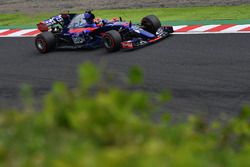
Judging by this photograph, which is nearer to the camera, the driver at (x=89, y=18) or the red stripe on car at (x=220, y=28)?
the driver at (x=89, y=18)

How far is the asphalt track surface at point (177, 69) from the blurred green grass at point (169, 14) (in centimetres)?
250

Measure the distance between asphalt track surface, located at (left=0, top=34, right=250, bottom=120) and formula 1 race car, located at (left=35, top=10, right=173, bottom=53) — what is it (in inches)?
7.4

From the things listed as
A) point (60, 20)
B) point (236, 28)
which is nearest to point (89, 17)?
point (60, 20)

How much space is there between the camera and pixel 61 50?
1188cm

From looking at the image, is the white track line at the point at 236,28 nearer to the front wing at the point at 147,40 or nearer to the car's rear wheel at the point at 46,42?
the front wing at the point at 147,40

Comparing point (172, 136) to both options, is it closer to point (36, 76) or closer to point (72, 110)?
point (72, 110)

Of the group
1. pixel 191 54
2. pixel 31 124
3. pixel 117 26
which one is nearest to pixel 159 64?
pixel 191 54

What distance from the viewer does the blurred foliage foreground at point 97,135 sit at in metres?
1.35

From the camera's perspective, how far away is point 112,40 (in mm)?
10688

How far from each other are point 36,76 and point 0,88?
2.81 ft

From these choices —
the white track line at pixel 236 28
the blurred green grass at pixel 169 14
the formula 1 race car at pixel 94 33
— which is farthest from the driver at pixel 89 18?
the blurred green grass at pixel 169 14

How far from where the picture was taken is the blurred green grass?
1389cm

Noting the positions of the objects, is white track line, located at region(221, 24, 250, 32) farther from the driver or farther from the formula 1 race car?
the driver

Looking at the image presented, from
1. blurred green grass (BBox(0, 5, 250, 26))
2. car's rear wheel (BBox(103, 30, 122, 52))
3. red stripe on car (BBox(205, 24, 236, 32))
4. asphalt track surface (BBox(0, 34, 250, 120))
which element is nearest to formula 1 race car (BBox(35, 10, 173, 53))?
car's rear wheel (BBox(103, 30, 122, 52))
